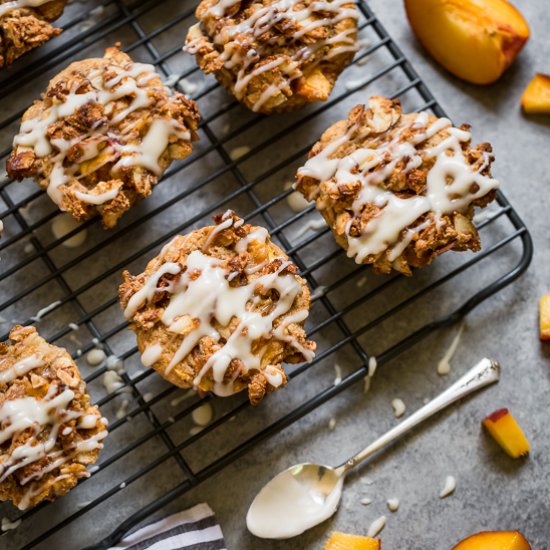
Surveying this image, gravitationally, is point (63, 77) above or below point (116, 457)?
above

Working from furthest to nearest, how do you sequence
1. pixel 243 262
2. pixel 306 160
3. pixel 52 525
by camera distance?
pixel 306 160
pixel 52 525
pixel 243 262

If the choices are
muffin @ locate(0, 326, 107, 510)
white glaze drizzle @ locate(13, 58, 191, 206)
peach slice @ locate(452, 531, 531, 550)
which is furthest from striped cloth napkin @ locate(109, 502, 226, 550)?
white glaze drizzle @ locate(13, 58, 191, 206)

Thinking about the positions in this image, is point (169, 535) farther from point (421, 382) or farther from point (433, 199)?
point (433, 199)

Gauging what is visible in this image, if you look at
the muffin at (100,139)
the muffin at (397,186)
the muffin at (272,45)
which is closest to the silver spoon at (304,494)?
the muffin at (397,186)

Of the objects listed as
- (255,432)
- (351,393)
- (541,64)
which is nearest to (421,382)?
(351,393)

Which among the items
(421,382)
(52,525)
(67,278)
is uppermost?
(67,278)

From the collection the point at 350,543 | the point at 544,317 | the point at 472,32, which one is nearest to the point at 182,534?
the point at 350,543

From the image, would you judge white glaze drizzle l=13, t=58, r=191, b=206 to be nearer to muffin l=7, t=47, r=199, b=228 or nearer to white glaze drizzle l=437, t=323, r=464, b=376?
muffin l=7, t=47, r=199, b=228
